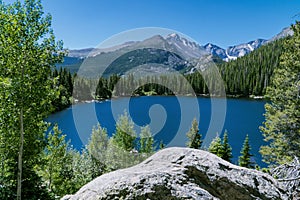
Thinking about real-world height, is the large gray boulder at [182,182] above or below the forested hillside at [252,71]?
below

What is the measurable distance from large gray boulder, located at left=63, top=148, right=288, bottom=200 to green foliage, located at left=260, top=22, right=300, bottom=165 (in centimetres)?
1045

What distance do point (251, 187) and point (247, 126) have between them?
4545cm

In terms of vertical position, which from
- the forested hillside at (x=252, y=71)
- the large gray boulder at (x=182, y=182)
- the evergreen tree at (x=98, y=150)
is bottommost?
the evergreen tree at (x=98, y=150)

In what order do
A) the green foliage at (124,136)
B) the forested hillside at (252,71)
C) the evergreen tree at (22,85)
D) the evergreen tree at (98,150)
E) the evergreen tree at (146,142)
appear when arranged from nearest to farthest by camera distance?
the evergreen tree at (22,85) < the evergreen tree at (98,150) < the green foliage at (124,136) < the evergreen tree at (146,142) < the forested hillside at (252,71)

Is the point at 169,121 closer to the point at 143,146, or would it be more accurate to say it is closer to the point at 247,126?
the point at 247,126

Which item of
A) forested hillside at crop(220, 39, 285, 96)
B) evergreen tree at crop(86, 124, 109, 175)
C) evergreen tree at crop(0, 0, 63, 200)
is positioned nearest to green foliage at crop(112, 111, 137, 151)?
evergreen tree at crop(86, 124, 109, 175)

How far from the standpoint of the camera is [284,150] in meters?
12.5

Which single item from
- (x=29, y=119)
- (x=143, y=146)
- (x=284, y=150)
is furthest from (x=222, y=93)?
(x=29, y=119)

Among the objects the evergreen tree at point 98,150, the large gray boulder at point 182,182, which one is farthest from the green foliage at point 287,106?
the evergreen tree at point 98,150

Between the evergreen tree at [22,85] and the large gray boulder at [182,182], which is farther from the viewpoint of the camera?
the evergreen tree at [22,85]

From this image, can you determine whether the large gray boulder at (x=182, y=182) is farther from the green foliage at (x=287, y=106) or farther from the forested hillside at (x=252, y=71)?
the forested hillside at (x=252, y=71)

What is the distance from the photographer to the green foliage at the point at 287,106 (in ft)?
39.8

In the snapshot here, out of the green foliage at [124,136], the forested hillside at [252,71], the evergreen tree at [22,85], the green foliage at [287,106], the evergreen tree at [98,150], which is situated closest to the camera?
the evergreen tree at [22,85]

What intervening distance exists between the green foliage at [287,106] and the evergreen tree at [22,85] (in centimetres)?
1128
